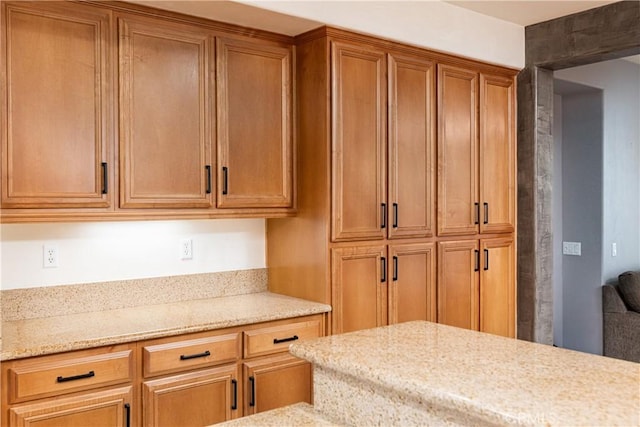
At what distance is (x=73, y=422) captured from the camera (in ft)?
7.49

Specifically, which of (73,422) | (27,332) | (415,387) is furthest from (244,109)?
(415,387)

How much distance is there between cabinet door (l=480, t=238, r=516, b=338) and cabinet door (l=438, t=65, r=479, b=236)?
24cm

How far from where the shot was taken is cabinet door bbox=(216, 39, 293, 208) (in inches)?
116

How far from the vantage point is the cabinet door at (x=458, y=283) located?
3580mm

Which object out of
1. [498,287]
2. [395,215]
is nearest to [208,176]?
[395,215]

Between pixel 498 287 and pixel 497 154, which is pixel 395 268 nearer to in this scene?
pixel 498 287

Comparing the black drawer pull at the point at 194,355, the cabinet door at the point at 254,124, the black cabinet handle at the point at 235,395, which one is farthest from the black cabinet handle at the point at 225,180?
the black cabinet handle at the point at 235,395

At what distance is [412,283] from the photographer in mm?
3424

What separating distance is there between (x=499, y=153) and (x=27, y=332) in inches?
117

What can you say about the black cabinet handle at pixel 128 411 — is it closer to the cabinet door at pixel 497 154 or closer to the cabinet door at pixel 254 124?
the cabinet door at pixel 254 124

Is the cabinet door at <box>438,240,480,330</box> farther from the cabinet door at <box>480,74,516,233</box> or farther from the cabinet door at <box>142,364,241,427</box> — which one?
the cabinet door at <box>142,364,241,427</box>

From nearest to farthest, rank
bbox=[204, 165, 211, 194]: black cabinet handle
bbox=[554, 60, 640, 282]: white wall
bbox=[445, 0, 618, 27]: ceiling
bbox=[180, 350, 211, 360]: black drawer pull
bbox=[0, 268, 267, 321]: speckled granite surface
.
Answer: bbox=[180, 350, 211, 360]: black drawer pull < bbox=[0, 268, 267, 321]: speckled granite surface < bbox=[204, 165, 211, 194]: black cabinet handle < bbox=[445, 0, 618, 27]: ceiling < bbox=[554, 60, 640, 282]: white wall

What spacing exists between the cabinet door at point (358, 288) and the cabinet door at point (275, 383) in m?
0.29

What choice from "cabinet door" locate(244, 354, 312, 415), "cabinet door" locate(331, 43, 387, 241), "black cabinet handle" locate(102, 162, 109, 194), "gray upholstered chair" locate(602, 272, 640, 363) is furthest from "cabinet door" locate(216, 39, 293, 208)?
"gray upholstered chair" locate(602, 272, 640, 363)
